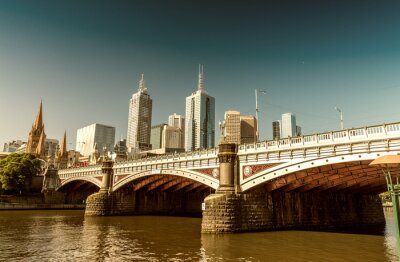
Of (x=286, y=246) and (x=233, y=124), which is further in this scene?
(x=233, y=124)

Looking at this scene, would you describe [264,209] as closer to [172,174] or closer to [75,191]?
[172,174]

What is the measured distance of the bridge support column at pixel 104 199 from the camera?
5328 cm

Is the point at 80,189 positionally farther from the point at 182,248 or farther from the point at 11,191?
the point at 182,248

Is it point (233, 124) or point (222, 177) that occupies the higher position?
point (233, 124)

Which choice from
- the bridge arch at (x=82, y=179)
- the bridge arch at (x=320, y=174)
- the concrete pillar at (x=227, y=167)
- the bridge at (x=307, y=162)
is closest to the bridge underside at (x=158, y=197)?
the bridge arch at (x=82, y=179)

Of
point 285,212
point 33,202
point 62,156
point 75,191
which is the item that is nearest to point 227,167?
point 285,212

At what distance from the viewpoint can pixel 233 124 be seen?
19200cm

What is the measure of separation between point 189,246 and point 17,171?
62035 mm

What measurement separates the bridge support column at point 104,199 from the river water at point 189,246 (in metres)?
19.3

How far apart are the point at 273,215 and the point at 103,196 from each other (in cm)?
3243

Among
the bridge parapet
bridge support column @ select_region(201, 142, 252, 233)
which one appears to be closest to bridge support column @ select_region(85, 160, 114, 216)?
the bridge parapet

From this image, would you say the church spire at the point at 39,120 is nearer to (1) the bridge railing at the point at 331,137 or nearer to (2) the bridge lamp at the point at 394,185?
(1) the bridge railing at the point at 331,137

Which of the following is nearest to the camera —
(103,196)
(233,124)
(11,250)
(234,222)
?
(11,250)

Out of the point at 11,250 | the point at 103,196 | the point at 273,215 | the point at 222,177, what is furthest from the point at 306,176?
the point at 103,196
